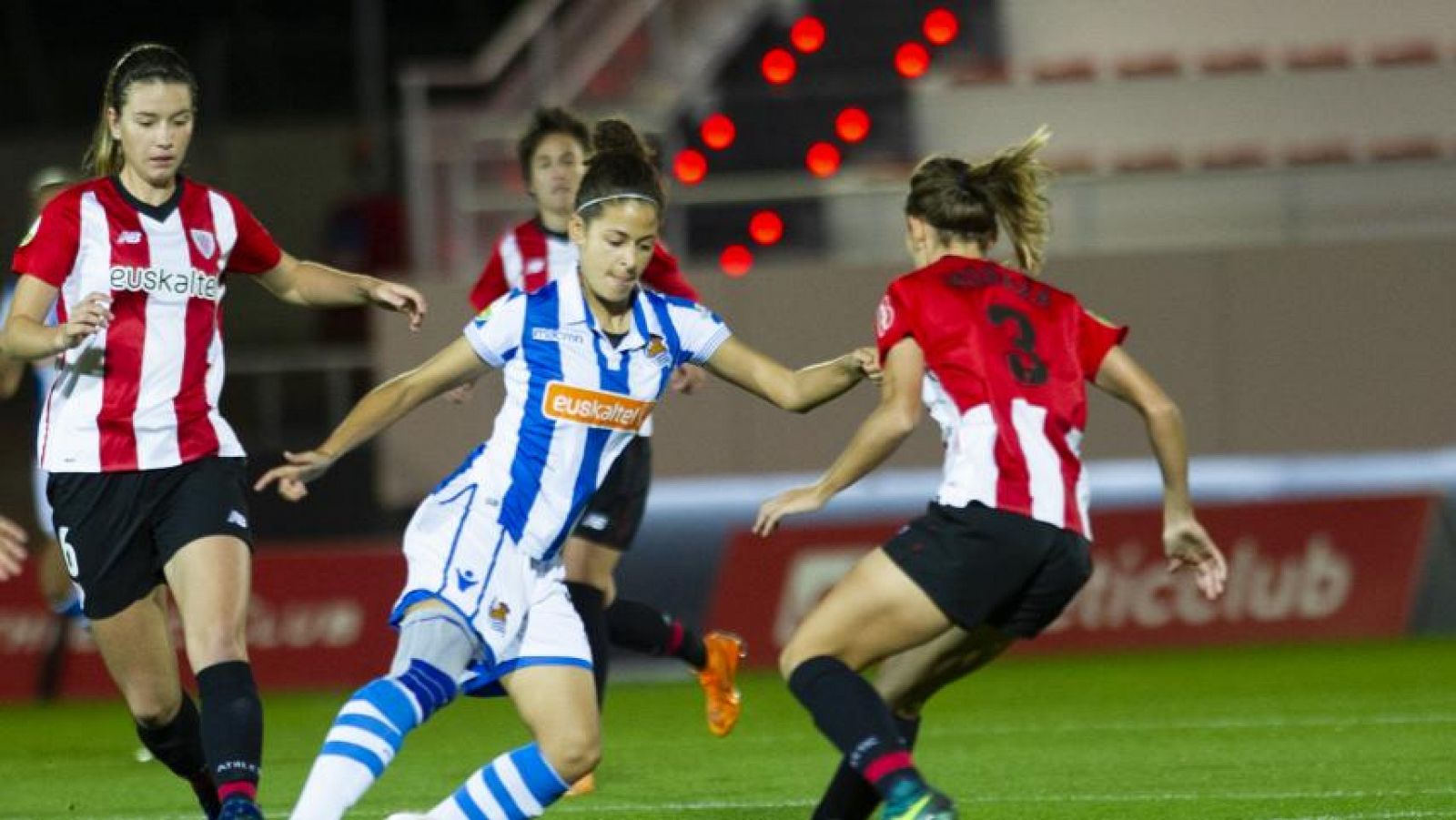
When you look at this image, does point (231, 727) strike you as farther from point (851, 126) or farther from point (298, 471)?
point (851, 126)

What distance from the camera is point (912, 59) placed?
50.2 ft

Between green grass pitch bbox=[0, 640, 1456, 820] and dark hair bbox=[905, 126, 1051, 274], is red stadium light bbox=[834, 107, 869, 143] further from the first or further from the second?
dark hair bbox=[905, 126, 1051, 274]

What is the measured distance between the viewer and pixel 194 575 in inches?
214

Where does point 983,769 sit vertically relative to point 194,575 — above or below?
below

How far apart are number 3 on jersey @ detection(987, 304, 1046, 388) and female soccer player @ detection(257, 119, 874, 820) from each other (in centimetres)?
39

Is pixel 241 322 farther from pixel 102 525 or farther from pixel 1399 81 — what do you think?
pixel 102 525

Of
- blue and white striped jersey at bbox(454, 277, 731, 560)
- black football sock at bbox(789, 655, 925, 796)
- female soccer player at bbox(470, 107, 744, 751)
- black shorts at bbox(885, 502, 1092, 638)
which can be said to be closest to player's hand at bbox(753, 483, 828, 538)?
black shorts at bbox(885, 502, 1092, 638)

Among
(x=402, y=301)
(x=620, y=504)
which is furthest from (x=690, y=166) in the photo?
(x=402, y=301)

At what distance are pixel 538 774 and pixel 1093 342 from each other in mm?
1507

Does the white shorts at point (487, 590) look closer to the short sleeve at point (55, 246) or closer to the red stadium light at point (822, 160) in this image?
the short sleeve at point (55, 246)

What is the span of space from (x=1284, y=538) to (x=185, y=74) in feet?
27.5

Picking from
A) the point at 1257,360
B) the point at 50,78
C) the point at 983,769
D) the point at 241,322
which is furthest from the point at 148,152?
the point at 50,78

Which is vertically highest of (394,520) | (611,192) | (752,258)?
(611,192)

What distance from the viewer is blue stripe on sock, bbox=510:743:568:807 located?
16.5 feet
